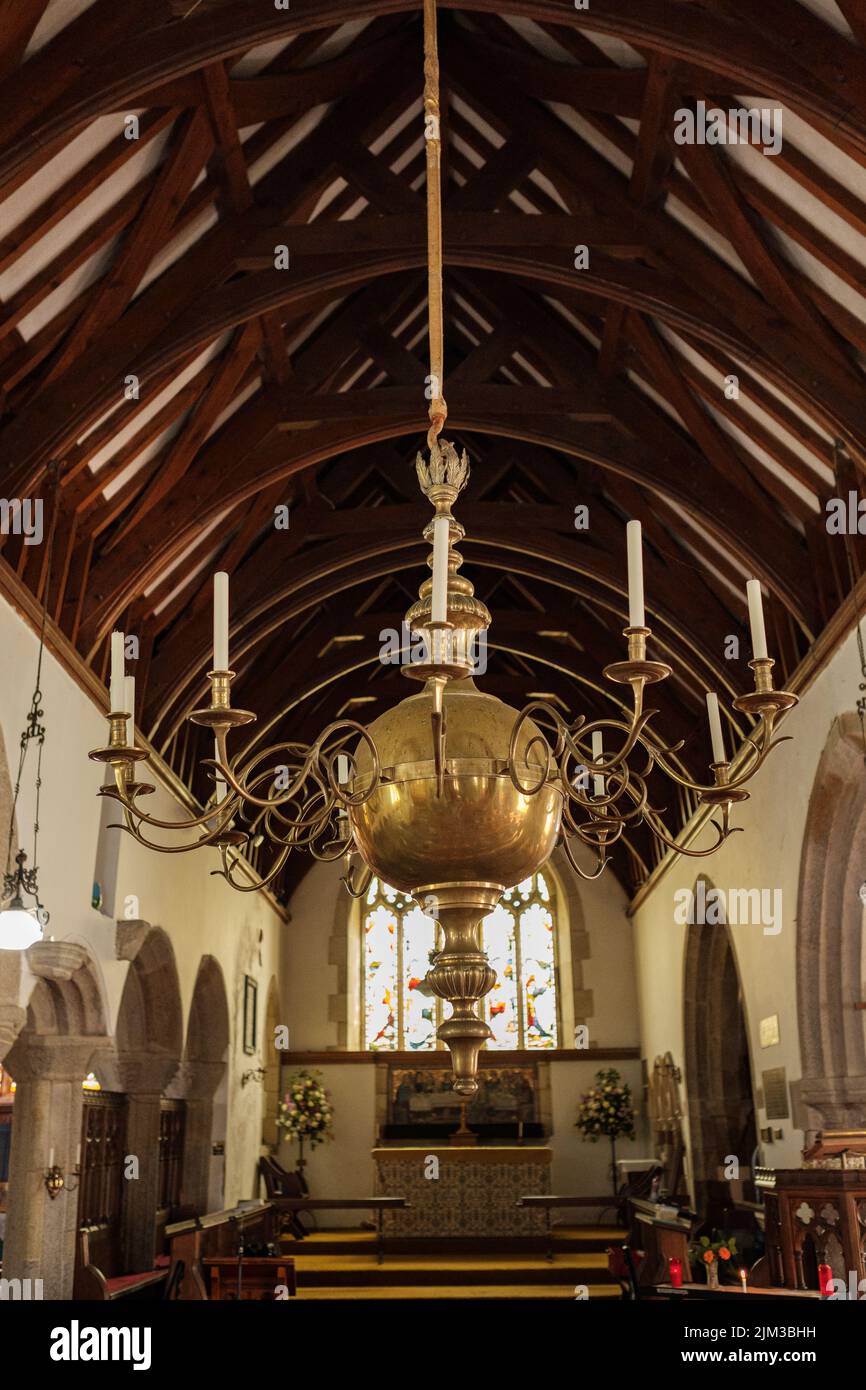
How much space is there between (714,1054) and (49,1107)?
6081 mm

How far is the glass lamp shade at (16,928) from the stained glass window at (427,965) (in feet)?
30.1

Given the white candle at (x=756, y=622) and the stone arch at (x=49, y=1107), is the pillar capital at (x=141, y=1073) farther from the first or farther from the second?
the white candle at (x=756, y=622)

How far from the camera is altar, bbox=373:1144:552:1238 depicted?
11.3 meters

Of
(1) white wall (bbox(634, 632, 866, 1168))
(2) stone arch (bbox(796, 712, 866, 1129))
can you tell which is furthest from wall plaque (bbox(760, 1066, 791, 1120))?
(2) stone arch (bbox(796, 712, 866, 1129))

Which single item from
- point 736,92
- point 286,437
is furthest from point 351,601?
point 736,92

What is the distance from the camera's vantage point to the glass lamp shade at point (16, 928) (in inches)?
181

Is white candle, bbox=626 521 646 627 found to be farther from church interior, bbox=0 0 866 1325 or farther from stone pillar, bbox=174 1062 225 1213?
stone pillar, bbox=174 1062 225 1213

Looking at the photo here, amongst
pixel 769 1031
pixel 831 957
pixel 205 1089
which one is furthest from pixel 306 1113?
pixel 831 957

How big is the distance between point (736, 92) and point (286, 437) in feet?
10.6

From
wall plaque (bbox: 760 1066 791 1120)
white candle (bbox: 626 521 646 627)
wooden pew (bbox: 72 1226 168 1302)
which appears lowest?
wooden pew (bbox: 72 1226 168 1302)

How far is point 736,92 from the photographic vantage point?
4.86 m

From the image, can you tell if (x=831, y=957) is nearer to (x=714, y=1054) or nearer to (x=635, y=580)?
(x=714, y=1054)

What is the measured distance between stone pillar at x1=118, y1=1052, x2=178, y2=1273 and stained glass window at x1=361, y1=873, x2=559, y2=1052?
Answer: 16.3 feet

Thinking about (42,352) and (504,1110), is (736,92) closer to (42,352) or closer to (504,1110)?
(42,352)
